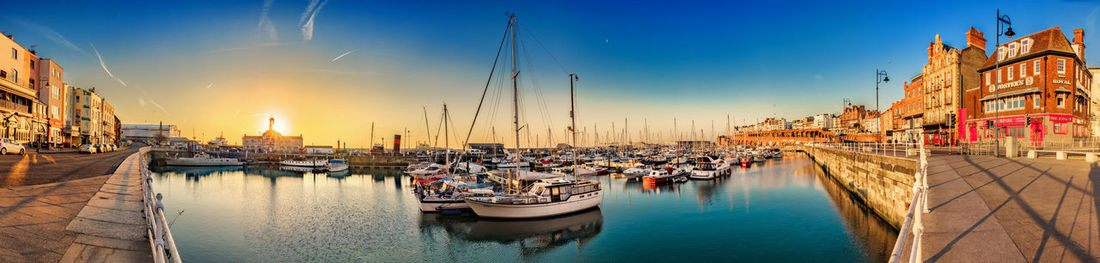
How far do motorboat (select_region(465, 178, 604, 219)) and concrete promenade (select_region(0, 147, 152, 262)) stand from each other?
15298 mm

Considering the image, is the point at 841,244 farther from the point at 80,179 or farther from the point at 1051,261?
the point at 80,179

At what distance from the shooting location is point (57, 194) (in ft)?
33.4

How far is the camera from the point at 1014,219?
26.6 feet

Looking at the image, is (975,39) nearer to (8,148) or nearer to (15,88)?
(8,148)

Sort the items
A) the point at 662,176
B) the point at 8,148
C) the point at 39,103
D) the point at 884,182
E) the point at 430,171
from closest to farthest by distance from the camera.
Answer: the point at 884,182 → the point at 8,148 → the point at 39,103 → the point at 662,176 → the point at 430,171

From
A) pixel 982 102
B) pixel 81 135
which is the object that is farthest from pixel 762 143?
pixel 81 135

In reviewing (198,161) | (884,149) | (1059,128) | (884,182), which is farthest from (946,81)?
(198,161)

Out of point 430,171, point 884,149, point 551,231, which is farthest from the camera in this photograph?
point 430,171

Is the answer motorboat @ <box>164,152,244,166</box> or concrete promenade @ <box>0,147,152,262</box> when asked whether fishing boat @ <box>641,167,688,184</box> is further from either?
motorboat @ <box>164,152,244,166</box>

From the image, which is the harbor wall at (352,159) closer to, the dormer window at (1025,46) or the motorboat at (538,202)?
the motorboat at (538,202)

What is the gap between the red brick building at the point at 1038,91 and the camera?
3397 centimetres

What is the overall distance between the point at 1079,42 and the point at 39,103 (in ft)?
327

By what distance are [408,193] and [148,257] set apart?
3527cm

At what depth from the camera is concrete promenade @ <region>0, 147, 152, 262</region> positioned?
18.4 feet
